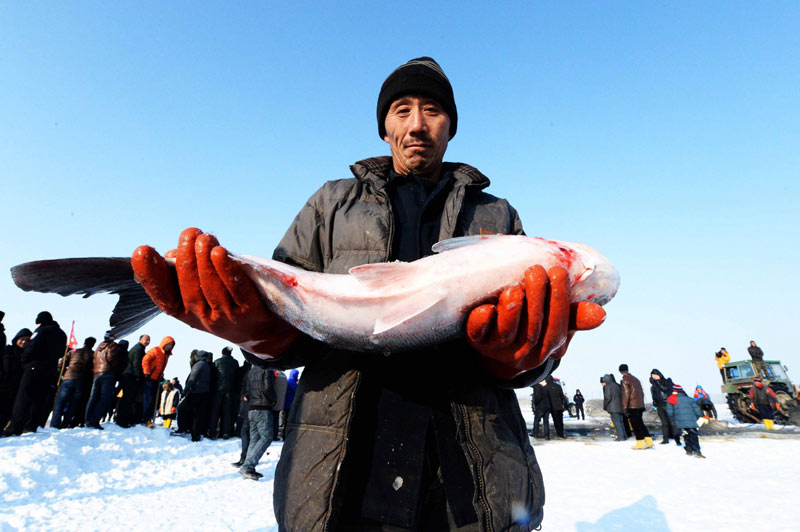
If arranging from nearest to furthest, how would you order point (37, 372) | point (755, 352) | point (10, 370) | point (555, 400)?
point (37, 372)
point (10, 370)
point (555, 400)
point (755, 352)

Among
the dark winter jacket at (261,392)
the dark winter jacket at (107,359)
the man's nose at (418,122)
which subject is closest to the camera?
the man's nose at (418,122)

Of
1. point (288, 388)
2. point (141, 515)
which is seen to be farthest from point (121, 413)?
point (141, 515)

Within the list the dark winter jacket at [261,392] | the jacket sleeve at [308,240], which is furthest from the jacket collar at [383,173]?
the dark winter jacket at [261,392]

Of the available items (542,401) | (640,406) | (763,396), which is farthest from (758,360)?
(542,401)

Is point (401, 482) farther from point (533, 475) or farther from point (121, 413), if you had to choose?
point (121, 413)

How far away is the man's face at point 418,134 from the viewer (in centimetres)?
242

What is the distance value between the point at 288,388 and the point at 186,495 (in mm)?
7504

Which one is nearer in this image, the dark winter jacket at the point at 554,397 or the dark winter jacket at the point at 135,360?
the dark winter jacket at the point at 135,360

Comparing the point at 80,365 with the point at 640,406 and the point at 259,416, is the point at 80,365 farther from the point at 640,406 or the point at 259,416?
the point at 640,406

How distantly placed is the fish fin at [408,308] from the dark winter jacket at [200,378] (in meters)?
11.9

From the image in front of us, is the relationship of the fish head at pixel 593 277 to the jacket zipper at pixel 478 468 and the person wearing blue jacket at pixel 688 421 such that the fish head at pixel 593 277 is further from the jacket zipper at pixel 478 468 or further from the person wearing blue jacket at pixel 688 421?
the person wearing blue jacket at pixel 688 421

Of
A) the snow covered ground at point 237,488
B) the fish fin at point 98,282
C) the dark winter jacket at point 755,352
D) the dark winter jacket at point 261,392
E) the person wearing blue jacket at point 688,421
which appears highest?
the dark winter jacket at point 755,352

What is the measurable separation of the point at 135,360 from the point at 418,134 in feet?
42.6

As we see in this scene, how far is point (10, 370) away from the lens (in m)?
9.48
